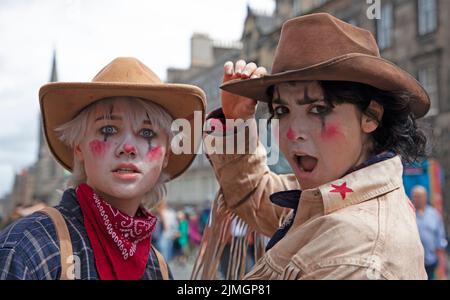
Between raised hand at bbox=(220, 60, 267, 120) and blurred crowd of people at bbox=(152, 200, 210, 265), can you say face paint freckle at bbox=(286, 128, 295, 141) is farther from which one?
blurred crowd of people at bbox=(152, 200, 210, 265)

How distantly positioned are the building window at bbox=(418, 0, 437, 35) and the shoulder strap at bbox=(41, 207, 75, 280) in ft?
47.0

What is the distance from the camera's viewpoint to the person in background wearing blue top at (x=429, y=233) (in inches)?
214

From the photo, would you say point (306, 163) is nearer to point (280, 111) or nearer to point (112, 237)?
point (280, 111)

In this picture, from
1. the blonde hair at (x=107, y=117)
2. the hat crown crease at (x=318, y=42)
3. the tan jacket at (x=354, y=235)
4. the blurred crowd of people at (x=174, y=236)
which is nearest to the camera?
the tan jacket at (x=354, y=235)

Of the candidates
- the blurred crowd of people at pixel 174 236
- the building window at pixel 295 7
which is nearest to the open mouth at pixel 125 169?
the blurred crowd of people at pixel 174 236

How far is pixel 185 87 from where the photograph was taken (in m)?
1.84

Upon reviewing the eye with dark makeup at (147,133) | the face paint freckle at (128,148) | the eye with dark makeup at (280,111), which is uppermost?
the eye with dark makeup at (280,111)

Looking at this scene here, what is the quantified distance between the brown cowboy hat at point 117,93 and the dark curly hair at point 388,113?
0.34 meters

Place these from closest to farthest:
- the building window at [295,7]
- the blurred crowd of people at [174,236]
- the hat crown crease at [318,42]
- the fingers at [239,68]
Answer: the hat crown crease at [318,42] → the fingers at [239,68] → the blurred crowd of people at [174,236] → the building window at [295,7]

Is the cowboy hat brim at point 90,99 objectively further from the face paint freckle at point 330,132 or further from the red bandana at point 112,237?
the face paint freckle at point 330,132

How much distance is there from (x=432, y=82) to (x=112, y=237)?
14.0 meters

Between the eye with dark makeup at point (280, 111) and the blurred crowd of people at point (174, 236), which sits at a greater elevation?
the eye with dark makeup at point (280, 111)

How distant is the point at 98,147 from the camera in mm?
1777

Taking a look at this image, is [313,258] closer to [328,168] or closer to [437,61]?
[328,168]
